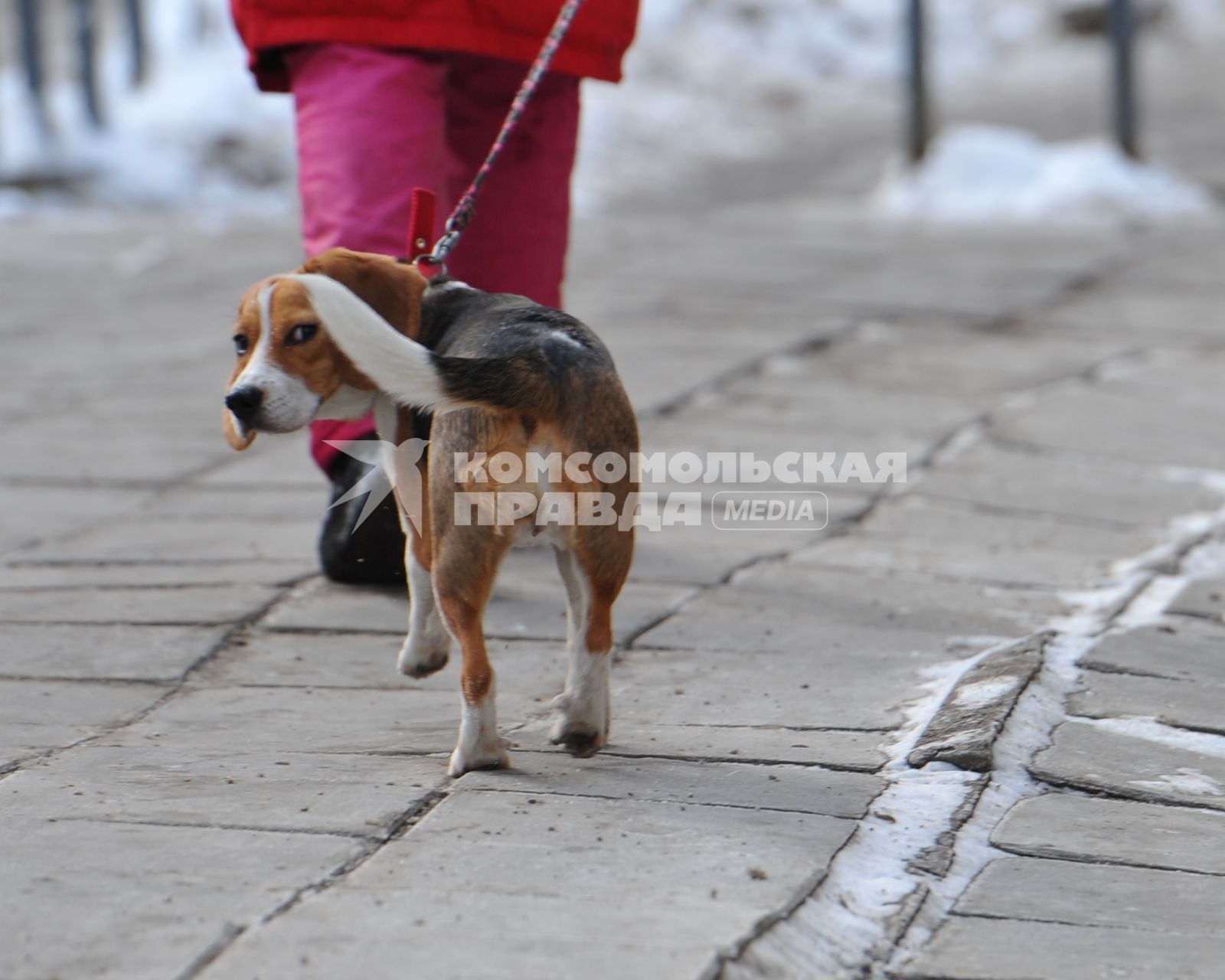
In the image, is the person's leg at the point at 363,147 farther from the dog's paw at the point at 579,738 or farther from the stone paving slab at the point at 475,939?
the stone paving slab at the point at 475,939

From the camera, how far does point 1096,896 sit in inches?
A: 86.3

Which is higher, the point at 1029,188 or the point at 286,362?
the point at 286,362

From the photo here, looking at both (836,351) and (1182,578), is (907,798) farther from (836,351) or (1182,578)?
(836,351)

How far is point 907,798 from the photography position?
2447 millimetres

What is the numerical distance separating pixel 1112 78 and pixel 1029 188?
40.0 inches

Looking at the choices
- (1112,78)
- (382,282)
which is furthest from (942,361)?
(1112,78)

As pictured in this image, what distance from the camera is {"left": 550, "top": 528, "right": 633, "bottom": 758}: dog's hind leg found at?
8.11 ft

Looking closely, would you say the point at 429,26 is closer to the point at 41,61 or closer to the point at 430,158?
the point at 430,158

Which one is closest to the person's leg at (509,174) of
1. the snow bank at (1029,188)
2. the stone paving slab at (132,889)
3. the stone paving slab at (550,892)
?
the stone paving slab at (550,892)

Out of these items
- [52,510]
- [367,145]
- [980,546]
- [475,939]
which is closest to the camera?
[475,939]

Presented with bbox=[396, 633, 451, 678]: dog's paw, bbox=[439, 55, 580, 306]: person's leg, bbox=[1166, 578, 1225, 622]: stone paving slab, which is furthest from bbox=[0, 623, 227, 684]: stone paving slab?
bbox=[1166, 578, 1225, 622]: stone paving slab

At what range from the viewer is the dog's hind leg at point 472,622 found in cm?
242

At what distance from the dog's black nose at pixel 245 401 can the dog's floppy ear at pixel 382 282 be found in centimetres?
22

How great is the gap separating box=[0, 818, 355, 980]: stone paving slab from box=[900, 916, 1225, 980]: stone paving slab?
743 millimetres
